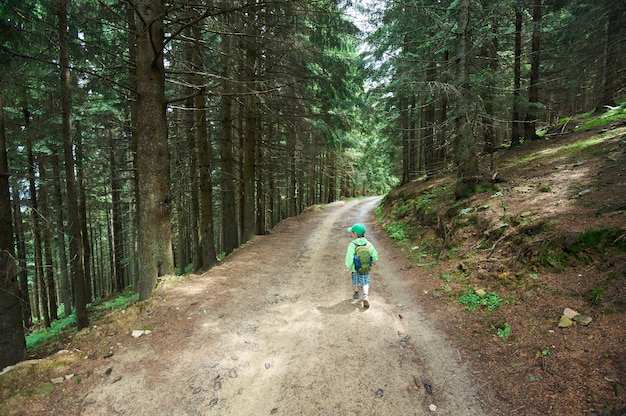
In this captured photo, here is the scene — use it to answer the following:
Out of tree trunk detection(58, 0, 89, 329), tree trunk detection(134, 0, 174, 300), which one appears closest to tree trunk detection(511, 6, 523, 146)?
tree trunk detection(134, 0, 174, 300)

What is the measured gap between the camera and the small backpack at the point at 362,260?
5973 mm

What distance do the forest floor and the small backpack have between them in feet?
2.54

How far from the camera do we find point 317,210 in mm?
22844

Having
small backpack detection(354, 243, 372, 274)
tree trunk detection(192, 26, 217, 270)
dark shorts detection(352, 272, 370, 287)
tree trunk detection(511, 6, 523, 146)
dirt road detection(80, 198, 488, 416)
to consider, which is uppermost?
tree trunk detection(511, 6, 523, 146)

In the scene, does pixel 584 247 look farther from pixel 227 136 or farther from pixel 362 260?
pixel 227 136

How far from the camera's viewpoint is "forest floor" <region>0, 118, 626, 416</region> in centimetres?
347

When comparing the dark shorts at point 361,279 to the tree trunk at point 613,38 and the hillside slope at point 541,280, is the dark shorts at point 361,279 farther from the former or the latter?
the tree trunk at point 613,38

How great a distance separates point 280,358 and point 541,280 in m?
4.69

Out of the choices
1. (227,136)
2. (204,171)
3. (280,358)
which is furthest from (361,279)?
(227,136)

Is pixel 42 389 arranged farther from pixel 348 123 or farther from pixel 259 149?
pixel 348 123

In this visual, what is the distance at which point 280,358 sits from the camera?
4355mm

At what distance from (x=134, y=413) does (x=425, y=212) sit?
10.7 metres

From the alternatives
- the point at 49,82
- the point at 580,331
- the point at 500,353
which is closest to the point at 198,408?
the point at 500,353

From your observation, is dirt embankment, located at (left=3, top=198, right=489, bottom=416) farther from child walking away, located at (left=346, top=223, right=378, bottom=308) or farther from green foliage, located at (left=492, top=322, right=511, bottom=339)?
green foliage, located at (left=492, top=322, right=511, bottom=339)
